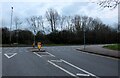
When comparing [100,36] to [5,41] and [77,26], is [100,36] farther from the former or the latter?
[5,41]

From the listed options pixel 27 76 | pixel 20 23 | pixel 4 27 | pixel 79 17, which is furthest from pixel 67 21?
pixel 27 76

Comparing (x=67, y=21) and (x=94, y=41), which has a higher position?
(x=67, y=21)

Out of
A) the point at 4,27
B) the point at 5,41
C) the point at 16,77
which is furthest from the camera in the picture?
the point at 4,27

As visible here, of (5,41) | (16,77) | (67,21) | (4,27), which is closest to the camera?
(16,77)

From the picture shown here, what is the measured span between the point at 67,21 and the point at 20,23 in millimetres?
15309

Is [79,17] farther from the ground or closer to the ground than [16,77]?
farther from the ground

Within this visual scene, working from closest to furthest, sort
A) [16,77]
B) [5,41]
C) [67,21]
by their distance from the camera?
1. [16,77]
2. [5,41]
3. [67,21]

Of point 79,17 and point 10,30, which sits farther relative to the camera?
point 79,17

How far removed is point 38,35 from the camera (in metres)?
79.4

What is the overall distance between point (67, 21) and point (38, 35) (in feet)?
67.7

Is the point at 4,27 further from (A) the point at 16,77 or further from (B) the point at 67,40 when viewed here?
(A) the point at 16,77

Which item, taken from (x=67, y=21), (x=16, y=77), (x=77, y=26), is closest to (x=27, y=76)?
(x=16, y=77)

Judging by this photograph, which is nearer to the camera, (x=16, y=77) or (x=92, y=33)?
(x=16, y=77)

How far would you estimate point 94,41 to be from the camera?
83.3m
